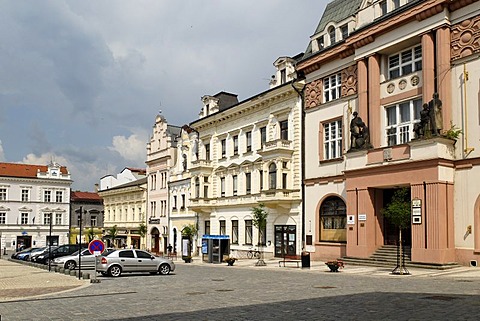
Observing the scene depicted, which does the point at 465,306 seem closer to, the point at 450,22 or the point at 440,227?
the point at 440,227

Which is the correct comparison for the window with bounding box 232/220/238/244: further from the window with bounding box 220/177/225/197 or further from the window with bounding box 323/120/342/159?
the window with bounding box 323/120/342/159

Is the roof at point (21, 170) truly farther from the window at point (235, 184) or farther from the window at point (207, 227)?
the window at point (235, 184)

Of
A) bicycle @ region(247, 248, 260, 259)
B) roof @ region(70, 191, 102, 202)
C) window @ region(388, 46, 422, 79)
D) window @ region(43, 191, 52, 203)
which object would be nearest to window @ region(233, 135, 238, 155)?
bicycle @ region(247, 248, 260, 259)

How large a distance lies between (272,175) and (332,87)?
8.65 meters

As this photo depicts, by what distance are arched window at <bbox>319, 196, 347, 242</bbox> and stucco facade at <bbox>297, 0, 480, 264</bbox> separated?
0.22 ft

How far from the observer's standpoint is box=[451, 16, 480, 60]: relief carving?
86.5 ft

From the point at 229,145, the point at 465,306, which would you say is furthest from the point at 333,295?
the point at 229,145

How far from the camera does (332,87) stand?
3581cm

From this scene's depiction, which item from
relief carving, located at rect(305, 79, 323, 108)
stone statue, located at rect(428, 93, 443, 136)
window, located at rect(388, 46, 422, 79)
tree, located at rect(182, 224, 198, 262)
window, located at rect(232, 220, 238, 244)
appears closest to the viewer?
stone statue, located at rect(428, 93, 443, 136)

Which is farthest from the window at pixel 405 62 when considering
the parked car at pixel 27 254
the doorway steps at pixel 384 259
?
the parked car at pixel 27 254

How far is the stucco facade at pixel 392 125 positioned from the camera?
1038 inches

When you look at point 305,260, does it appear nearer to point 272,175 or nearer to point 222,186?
point 272,175

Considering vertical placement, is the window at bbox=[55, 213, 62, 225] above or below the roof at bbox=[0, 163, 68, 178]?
below

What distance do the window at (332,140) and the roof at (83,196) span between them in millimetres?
63721
